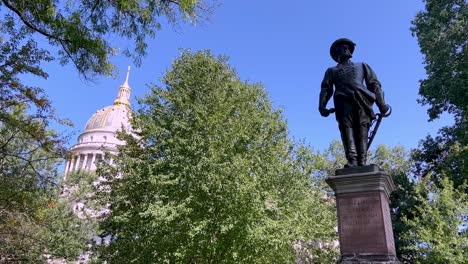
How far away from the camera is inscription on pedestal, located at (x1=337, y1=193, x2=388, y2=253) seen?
5602 mm

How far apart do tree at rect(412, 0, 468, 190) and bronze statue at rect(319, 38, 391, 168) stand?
12.2 meters

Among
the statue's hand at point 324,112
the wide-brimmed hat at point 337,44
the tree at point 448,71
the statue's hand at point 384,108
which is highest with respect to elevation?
the tree at point 448,71

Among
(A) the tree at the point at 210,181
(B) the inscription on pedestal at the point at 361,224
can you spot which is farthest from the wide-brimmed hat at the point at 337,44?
(A) the tree at the point at 210,181

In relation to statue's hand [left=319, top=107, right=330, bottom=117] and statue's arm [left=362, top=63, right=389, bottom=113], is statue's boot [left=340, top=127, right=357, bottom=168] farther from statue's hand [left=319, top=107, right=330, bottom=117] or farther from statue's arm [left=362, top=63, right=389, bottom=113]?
statue's arm [left=362, top=63, right=389, bottom=113]

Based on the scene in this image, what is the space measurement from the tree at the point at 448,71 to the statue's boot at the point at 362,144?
1245 cm

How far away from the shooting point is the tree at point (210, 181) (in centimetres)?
1315

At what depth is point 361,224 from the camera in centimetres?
576

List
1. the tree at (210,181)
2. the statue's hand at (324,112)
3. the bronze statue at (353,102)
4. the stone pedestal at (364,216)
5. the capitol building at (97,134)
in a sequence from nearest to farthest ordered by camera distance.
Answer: the stone pedestal at (364,216) → the bronze statue at (353,102) → the statue's hand at (324,112) → the tree at (210,181) → the capitol building at (97,134)

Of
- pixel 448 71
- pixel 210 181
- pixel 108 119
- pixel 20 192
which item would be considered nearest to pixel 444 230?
pixel 448 71

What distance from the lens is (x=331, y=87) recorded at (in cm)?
723

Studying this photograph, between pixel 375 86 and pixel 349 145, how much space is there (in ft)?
4.25

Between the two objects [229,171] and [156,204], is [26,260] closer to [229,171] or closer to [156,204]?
[156,204]

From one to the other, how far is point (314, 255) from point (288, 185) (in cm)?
528

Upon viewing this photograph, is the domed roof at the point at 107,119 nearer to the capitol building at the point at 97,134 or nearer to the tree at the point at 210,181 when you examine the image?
the capitol building at the point at 97,134
